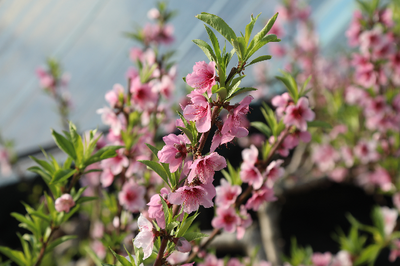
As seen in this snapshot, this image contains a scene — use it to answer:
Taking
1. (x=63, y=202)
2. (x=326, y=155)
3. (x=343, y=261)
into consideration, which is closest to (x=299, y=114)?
(x=63, y=202)

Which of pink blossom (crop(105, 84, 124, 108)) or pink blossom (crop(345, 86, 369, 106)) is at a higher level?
pink blossom (crop(105, 84, 124, 108))

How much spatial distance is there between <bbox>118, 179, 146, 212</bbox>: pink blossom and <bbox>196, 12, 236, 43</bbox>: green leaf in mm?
748

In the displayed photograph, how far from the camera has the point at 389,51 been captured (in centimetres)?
170

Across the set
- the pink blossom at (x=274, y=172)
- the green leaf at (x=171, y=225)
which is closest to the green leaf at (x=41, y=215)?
the green leaf at (x=171, y=225)

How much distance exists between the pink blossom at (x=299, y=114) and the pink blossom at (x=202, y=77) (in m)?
0.39

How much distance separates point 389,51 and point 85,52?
2833 mm

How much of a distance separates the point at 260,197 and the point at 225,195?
0.12m

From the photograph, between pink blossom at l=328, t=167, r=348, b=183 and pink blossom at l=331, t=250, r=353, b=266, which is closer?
pink blossom at l=331, t=250, r=353, b=266

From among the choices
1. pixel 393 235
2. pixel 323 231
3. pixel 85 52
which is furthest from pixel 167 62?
pixel 323 231

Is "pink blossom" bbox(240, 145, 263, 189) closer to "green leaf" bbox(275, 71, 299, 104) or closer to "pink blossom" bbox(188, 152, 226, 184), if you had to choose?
"green leaf" bbox(275, 71, 299, 104)

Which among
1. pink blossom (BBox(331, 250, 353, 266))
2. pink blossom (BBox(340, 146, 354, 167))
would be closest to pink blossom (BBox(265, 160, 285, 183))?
pink blossom (BBox(331, 250, 353, 266))

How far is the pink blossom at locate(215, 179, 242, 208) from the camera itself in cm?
88

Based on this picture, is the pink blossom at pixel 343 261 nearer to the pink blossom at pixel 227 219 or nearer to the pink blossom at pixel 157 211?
the pink blossom at pixel 227 219

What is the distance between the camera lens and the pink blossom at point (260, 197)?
868 mm
